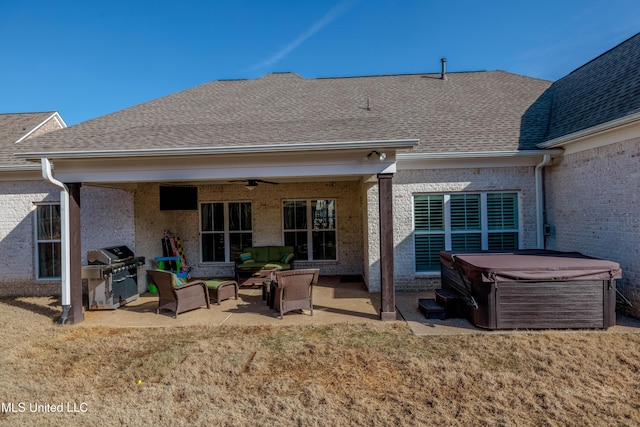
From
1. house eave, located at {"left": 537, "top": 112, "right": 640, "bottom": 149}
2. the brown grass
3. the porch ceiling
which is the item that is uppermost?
house eave, located at {"left": 537, "top": 112, "right": 640, "bottom": 149}

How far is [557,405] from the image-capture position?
345 cm

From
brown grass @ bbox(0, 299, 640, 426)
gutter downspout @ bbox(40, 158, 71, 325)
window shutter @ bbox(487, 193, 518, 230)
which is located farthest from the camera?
window shutter @ bbox(487, 193, 518, 230)

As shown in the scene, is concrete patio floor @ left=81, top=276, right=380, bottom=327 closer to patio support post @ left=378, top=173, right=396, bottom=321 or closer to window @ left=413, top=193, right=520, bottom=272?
patio support post @ left=378, top=173, right=396, bottom=321

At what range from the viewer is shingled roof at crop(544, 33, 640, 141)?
6724 millimetres

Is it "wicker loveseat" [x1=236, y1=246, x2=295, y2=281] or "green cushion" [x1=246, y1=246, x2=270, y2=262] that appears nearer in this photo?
"wicker loveseat" [x1=236, y1=246, x2=295, y2=281]

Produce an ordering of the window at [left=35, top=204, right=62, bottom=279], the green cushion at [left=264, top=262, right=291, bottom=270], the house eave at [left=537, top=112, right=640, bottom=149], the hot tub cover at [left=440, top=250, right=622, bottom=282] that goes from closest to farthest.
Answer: the hot tub cover at [left=440, top=250, right=622, bottom=282] → the house eave at [left=537, top=112, right=640, bottom=149] → the window at [left=35, top=204, right=62, bottom=279] → the green cushion at [left=264, top=262, right=291, bottom=270]

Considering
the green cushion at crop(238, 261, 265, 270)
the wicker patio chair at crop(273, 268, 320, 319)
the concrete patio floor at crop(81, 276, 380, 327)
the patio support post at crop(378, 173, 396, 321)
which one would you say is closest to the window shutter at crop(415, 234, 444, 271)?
the concrete patio floor at crop(81, 276, 380, 327)

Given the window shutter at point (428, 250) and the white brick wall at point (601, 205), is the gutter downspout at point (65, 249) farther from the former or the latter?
the white brick wall at point (601, 205)

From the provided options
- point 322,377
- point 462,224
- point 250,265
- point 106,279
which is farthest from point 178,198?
point 462,224

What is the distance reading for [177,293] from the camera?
671 centimetres

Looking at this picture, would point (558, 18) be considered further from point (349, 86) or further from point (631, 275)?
point (631, 275)

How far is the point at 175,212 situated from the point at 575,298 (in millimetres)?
10506

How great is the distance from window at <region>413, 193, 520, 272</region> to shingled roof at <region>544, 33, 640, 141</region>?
6.63ft

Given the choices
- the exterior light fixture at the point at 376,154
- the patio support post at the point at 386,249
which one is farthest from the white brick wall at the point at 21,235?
the patio support post at the point at 386,249
